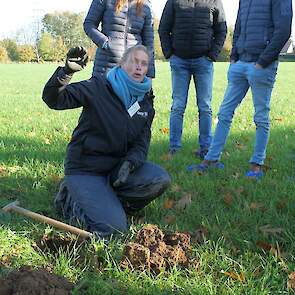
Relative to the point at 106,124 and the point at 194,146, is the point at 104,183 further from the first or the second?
the point at 194,146

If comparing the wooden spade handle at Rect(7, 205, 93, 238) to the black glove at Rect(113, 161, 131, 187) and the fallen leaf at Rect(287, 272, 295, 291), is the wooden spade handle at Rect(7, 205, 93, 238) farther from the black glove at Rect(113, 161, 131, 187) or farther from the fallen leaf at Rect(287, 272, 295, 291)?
the fallen leaf at Rect(287, 272, 295, 291)

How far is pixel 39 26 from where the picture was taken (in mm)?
98500

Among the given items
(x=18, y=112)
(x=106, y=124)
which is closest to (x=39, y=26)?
(x=18, y=112)

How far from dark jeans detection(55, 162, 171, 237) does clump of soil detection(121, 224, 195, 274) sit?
0.52 metres

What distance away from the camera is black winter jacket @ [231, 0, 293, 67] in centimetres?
477

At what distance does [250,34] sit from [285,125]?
3566 millimetres

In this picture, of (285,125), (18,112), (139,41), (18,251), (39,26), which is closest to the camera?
(18,251)

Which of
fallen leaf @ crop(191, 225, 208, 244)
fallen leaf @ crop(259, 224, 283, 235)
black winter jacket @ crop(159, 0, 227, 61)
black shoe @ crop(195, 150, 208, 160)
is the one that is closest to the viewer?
fallen leaf @ crop(191, 225, 208, 244)

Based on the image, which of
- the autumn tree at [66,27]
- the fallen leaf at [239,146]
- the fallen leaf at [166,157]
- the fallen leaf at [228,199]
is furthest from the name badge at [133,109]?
the autumn tree at [66,27]

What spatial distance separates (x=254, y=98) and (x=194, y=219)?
185 centimetres

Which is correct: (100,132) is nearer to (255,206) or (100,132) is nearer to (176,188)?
(176,188)

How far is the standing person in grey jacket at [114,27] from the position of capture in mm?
5453

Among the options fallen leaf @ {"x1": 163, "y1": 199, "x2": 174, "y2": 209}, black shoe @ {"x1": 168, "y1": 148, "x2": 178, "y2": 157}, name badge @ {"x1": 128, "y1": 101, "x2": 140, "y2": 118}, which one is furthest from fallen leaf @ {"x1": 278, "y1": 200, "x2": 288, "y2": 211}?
black shoe @ {"x1": 168, "y1": 148, "x2": 178, "y2": 157}

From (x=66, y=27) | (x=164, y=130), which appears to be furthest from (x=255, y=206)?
(x=66, y=27)
